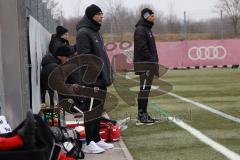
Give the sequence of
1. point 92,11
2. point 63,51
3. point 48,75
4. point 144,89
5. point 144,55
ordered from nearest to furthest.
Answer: point 92,11
point 48,75
point 63,51
point 144,55
point 144,89

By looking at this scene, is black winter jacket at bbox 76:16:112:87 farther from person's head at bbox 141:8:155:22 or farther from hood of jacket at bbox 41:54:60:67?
person's head at bbox 141:8:155:22

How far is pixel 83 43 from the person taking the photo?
748cm

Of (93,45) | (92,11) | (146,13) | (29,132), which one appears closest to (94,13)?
(92,11)

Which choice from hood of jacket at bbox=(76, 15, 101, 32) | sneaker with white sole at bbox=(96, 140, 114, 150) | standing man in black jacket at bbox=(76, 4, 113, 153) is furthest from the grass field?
hood of jacket at bbox=(76, 15, 101, 32)

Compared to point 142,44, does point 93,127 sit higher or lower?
lower

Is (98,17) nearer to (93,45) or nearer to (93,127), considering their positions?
(93,45)

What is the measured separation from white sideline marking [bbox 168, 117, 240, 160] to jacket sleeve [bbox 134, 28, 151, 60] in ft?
4.48

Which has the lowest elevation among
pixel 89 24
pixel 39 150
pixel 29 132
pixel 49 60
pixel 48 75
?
pixel 39 150

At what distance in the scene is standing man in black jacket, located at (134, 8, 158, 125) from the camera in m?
9.71

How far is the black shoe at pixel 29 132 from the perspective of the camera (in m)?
4.36

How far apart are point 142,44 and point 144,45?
4cm

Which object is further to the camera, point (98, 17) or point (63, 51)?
point (63, 51)

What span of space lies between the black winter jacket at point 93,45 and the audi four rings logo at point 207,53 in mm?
23918

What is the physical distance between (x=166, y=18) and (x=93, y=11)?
34.3 meters
